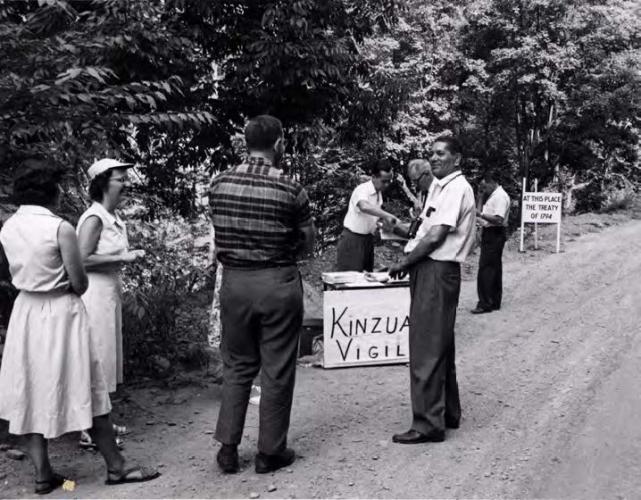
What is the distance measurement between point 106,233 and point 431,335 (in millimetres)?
2219

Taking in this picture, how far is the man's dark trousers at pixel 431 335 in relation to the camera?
4617 millimetres

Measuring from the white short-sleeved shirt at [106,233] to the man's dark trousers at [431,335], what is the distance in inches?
77.3

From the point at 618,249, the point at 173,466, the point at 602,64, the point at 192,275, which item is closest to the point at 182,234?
the point at 192,275

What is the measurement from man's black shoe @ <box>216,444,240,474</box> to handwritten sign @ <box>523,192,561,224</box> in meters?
11.8

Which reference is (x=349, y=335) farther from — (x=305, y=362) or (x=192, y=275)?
(x=192, y=275)

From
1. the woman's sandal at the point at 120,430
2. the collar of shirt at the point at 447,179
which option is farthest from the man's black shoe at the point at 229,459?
the collar of shirt at the point at 447,179

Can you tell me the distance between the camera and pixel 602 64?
18734 millimetres

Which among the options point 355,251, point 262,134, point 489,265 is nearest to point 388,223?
point 355,251

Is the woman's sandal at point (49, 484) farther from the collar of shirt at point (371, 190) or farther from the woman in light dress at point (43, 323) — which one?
the collar of shirt at point (371, 190)

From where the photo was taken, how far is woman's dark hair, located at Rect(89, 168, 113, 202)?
430cm

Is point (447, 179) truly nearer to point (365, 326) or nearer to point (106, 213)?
point (106, 213)

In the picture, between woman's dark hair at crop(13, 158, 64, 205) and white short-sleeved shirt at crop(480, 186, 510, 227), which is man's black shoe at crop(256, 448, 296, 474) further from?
white short-sleeved shirt at crop(480, 186, 510, 227)

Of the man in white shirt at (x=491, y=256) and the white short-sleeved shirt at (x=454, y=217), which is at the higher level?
the white short-sleeved shirt at (x=454, y=217)

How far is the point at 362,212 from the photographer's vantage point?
752cm
